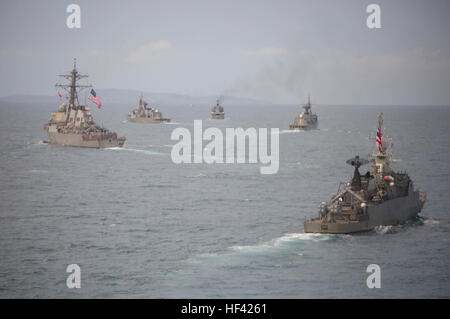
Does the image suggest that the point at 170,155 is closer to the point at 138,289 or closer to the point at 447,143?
the point at 447,143

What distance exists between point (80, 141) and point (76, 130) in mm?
4740

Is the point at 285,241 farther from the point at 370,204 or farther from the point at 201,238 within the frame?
the point at 370,204

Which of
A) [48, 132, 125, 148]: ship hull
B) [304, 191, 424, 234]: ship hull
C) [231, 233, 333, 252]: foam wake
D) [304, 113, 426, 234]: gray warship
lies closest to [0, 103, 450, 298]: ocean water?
[231, 233, 333, 252]: foam wake

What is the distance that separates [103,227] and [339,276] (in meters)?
28.8

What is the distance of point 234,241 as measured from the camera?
211 feet

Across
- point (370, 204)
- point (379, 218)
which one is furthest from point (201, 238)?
point (379, 218)

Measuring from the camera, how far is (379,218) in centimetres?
6738

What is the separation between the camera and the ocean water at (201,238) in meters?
52.0

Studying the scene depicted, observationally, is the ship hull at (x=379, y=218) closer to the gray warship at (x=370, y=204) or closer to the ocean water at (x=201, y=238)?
the gray warship at (x=370, y=204)

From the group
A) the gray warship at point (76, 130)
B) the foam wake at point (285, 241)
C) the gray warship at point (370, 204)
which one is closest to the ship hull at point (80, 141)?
the gray warship at point (76, 130)

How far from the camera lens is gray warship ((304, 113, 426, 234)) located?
65.2 m
